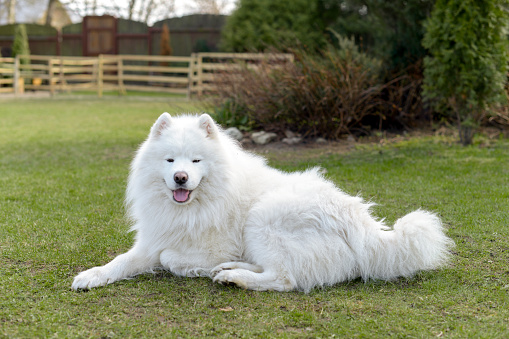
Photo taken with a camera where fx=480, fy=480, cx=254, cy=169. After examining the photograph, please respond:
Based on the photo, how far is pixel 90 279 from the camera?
131 inches

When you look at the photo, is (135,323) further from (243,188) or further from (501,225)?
(501,225)

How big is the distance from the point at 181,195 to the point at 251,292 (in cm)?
87

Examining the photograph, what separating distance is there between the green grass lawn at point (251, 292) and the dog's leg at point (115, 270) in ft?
0.25

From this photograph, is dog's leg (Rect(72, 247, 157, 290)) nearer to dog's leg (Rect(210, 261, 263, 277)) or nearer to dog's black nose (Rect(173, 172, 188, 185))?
dog's leg (Rect(210, 261, 263, 277))

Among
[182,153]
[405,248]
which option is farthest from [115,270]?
[405,248]

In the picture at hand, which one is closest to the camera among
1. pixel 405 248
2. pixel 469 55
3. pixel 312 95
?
pixel 405 248

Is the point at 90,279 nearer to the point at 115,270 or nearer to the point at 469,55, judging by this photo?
the point at 115,270

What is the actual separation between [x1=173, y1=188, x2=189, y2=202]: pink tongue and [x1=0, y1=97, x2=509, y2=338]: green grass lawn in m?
0.59

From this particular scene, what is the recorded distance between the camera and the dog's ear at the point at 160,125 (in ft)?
11.9

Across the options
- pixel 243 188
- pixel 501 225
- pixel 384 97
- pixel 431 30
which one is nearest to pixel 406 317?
pixel 243 188

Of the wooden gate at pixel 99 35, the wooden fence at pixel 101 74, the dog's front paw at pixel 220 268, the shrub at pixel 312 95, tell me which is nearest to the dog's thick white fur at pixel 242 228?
the dog's front paw at pixel 220 268

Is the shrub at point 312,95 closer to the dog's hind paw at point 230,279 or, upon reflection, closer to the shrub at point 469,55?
the shrub at point 469,55

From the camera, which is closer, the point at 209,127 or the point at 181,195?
the point at 181,195

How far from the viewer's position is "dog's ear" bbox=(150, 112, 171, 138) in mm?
3619
